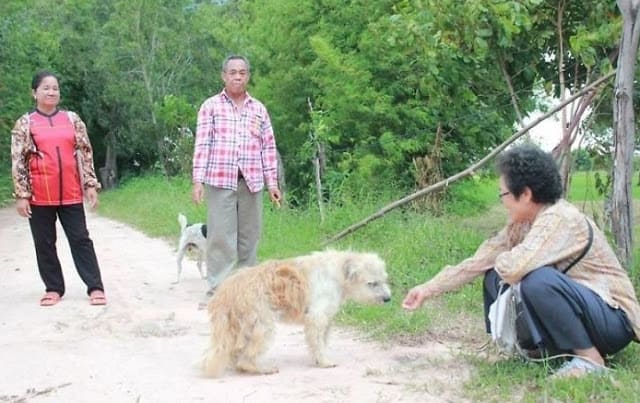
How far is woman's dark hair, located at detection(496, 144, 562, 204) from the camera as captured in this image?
187 inches

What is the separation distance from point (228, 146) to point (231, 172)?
23 cm

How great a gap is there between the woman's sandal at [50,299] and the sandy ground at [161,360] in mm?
77

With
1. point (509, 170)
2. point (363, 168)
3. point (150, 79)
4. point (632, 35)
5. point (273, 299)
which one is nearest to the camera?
point (509, 170)

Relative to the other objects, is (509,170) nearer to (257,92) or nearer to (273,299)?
(273,299)

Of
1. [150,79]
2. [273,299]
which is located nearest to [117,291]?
[273,299]

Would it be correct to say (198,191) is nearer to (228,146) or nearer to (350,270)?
(228,146)

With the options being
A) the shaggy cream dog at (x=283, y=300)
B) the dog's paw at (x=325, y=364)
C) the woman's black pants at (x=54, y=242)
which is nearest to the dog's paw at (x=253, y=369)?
the shaggy cream dog at (x=283, y=300)

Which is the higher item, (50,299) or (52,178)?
(52,178)

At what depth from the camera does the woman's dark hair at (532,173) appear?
4.76 metres

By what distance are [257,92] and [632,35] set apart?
36.3 ft

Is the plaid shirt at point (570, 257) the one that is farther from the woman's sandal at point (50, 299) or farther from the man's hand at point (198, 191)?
the woman's sandal at point (50, 299)

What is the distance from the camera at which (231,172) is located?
23.7 ft

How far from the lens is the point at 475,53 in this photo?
9.08 metres

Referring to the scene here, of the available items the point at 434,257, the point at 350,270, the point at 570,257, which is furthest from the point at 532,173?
the point at 434,257
